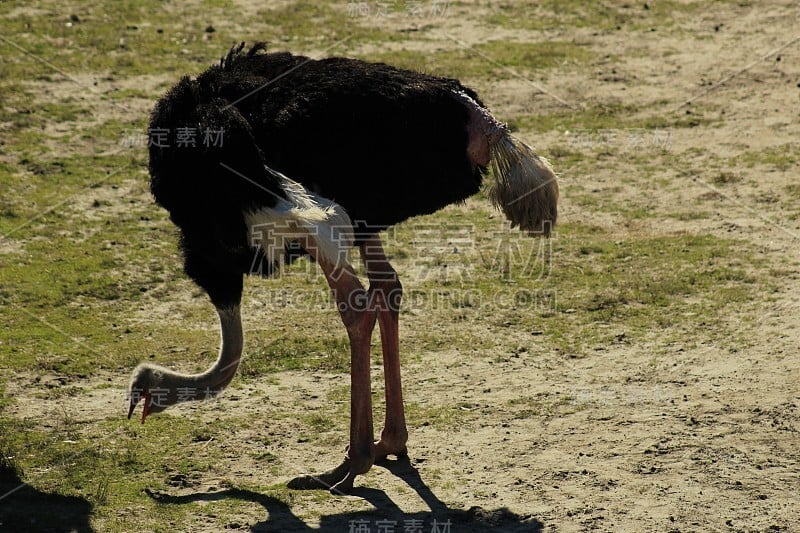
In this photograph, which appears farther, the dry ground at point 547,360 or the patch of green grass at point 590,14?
the patch of green grass at point 590,14

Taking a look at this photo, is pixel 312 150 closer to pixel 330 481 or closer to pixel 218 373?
pixel 218 373

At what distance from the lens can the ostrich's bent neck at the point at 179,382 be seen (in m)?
6.38

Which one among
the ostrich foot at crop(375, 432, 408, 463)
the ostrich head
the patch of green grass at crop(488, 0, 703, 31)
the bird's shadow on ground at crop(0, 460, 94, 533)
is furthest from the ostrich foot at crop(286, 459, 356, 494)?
the patch of green grass at crop(488, 0, 703, 31)

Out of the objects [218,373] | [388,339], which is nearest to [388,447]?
[388,339]

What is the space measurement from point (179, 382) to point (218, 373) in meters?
0.19

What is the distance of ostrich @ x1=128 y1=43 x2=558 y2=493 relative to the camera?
5.97m

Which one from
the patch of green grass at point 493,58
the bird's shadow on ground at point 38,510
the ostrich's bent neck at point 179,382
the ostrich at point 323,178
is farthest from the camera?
the patch of green grass at point 493,58

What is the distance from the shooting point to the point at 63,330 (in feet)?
25.8

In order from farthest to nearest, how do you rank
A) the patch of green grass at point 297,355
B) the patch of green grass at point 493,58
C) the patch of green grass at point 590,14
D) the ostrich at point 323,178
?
1. the patch of green grass at point 590,14
2. the patch of green grass at point 493,58
3. the patch of green grass at point 297,355
4. the ostrich at point 323,178

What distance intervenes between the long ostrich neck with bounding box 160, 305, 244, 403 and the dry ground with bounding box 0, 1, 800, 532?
34 cm

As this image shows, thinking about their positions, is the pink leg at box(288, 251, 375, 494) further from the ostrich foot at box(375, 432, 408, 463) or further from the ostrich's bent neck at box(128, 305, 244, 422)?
the ostrich's bent neck at box(128, 305, 244, 422)

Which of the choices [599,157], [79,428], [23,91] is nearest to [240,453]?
[79,428]

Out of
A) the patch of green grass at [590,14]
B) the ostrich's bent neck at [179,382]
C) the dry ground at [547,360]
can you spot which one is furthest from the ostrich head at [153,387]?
the patch of green grass at [590,14]

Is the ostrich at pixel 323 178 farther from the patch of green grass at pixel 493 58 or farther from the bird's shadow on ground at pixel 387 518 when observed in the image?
the patch of green grass at pixel 493 58
